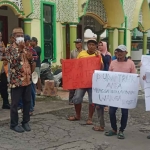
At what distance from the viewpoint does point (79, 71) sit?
669 cm

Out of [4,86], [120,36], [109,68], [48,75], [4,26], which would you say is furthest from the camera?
[120,36]

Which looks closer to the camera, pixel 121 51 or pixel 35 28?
pixel 121 51

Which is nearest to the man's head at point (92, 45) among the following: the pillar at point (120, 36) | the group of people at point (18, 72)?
the group of people at point (18, 72)

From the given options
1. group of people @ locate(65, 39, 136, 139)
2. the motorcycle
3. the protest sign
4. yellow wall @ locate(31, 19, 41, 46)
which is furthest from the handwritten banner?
yellow wall @ locate(31, 19, 41, 46)

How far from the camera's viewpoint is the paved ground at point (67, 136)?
17.4 ft

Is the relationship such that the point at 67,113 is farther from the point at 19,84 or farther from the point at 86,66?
the point at 19,84

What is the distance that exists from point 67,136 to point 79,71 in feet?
4.72

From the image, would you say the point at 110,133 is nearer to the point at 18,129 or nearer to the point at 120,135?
the point at 120,135

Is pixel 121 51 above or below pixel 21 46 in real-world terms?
below

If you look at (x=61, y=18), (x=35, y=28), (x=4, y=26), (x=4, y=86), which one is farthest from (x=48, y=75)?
(x=4, y=26)

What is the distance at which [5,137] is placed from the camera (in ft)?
18.6

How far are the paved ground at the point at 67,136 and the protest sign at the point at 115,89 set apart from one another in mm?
618

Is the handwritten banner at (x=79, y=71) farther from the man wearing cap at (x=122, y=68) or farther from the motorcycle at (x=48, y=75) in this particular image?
the motorcycle at (x=48, y=75)

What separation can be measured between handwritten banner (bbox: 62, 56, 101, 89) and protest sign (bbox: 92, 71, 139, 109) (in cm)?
39
